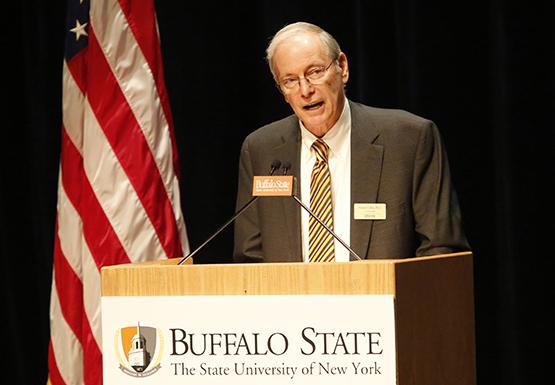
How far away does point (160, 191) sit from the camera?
367 cm

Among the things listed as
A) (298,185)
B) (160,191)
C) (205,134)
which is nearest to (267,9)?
(205,134)

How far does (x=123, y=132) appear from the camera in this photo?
364cm

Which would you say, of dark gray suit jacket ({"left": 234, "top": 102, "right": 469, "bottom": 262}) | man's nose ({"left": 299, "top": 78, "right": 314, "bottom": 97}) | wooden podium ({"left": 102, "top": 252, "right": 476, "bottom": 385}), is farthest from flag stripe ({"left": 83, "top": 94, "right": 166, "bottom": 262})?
wooden podium ({"left": 102, "top": 252, "right": 476, "bottom": 385})

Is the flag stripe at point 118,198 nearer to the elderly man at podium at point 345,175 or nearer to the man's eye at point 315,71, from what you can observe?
the elderly man at podium at point 345,175

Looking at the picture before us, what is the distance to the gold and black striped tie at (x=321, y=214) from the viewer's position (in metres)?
2.85

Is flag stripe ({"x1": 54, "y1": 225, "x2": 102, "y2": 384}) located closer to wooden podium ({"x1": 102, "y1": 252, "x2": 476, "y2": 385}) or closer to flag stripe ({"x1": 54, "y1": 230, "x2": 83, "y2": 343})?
flag stripe ({"x1": 54, "y1": 230, "x2": 83, "y2": 343})

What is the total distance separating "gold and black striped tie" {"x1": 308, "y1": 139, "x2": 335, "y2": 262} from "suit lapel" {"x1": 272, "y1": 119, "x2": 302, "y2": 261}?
0.18 feet

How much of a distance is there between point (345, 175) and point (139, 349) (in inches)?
41.7

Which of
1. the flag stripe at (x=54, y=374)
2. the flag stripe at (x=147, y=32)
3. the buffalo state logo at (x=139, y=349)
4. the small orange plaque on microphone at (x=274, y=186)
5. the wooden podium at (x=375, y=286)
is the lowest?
the flag stripe at (x=54, y=374)

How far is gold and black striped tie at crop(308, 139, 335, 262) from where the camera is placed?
2854 millimetres

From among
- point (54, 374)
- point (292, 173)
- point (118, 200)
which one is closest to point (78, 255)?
point (118, 200)

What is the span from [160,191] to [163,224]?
13 cm

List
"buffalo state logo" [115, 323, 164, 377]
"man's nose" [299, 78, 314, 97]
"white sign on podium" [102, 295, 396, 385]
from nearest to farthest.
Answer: "white sign on podium" [102, 295, 396, 385] < "buffalo state logo" [115, 323, 164, 377] < "man's nose" [299, 78, 314, 97]

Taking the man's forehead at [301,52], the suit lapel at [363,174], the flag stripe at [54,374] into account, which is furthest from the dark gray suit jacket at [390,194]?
the flag stripe at [54,374]
